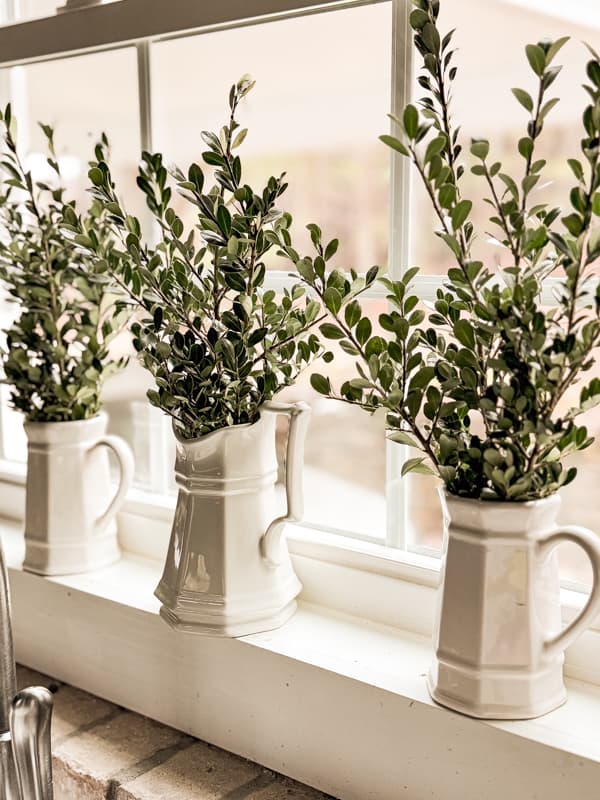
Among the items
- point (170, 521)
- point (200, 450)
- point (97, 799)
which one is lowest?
point (97, 799)

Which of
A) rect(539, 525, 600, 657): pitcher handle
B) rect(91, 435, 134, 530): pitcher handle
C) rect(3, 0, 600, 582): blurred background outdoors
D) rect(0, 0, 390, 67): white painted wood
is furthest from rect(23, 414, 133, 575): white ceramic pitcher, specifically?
rect(539, 525, 600, 657): pitcher handle

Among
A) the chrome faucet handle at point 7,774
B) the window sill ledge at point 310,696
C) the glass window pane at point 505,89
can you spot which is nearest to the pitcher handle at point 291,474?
the window sill ledge at point 310,696

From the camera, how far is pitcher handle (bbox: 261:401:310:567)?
984 millimetres

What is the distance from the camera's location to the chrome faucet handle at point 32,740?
911 mm

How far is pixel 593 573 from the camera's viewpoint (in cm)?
81

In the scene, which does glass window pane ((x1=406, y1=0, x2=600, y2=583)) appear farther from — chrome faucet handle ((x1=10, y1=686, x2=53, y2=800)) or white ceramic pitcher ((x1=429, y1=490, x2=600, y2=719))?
chrome faucet handle ((x1=10, y1=686, x2=53, y2=800))

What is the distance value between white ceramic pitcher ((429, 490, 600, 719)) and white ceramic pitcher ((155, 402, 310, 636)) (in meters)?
0.23

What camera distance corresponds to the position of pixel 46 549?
1.25 m

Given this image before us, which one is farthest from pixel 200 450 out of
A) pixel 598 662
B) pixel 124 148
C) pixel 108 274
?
pixel 124 148

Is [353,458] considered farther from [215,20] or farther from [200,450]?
[215,20]

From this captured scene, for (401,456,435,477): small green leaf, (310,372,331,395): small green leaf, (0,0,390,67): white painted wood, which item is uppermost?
(0,0,390,67): white painted wood

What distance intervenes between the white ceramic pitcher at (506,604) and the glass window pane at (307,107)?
0.41m

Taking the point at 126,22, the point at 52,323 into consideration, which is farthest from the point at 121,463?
the point at 126,22

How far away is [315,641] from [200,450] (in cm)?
24
